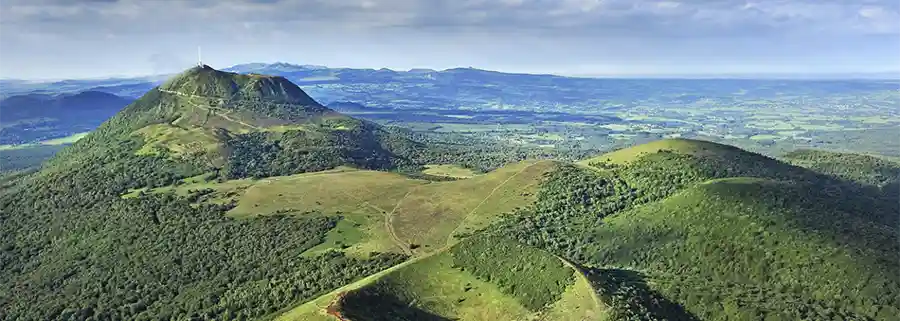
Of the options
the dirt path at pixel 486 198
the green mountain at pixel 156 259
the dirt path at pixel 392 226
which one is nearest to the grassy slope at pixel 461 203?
the dirt path at pixel 486 198

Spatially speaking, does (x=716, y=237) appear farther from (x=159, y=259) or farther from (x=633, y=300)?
(x=159, y=259)

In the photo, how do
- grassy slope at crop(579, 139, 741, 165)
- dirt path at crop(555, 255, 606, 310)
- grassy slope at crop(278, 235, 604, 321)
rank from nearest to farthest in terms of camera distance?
dirt path at crop(555, 255, 606, 310), grassy slope at crop(278, 235, 604, 321), grassy slope at crop(579, 139, 741, 165)

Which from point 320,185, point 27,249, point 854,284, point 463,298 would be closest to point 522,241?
point 463,298

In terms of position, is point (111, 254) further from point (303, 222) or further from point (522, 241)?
point (522, 241)

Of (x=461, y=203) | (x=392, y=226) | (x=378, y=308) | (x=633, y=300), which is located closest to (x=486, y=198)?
(x=461, y=203)

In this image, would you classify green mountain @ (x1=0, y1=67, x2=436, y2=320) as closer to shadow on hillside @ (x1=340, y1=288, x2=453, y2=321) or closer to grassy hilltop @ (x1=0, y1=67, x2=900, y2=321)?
grassy hilltop @ (x1=0, y1=67, x2=900, y2=321)

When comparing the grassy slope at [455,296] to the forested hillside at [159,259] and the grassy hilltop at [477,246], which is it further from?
the forested hillside at [159,259]

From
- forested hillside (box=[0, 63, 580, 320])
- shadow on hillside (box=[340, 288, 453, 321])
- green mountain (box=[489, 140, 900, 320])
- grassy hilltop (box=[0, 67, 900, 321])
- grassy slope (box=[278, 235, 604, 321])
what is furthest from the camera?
forested hillside (box=[0, 63, 580, 320])

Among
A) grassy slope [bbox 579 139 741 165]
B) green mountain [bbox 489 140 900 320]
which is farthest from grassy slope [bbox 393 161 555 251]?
grassy slope [bbox 579 139 741 165]
